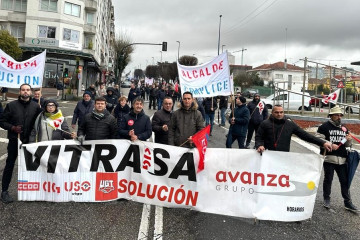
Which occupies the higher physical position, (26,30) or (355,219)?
(26,30)

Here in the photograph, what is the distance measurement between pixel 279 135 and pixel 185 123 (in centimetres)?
155

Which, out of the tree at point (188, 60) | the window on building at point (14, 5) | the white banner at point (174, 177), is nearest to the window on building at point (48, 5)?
the window on building at point (14, 5)

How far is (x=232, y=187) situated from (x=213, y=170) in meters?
0.38

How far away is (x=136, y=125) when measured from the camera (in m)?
5.45

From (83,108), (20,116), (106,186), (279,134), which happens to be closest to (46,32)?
(83,108)

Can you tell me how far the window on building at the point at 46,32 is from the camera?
3491 centimetres

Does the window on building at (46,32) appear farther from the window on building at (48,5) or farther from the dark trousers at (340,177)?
the dark trousers at (340,177)

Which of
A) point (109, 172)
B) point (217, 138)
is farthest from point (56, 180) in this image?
point (217, 138)

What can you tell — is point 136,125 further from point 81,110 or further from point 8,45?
point 8,45

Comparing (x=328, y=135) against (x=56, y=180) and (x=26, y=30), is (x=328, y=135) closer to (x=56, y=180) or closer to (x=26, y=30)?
(x=56, y=180)

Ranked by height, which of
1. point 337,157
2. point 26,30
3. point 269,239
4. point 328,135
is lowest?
point 269,239

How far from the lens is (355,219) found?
4.80 meters

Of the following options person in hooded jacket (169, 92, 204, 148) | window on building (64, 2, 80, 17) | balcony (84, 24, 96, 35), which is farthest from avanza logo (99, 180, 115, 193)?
balcony (84, 24, 96, 35)

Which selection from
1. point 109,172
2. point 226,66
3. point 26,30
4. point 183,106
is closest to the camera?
point 109,172
